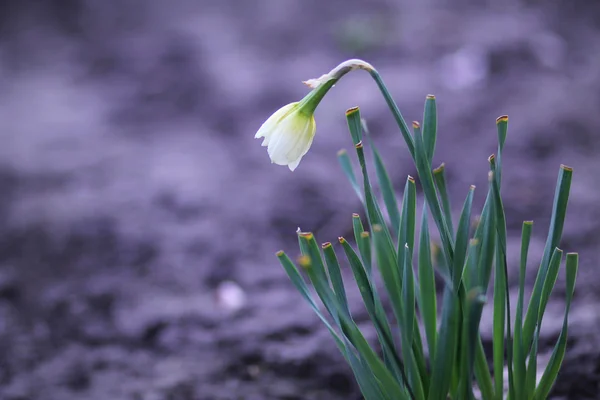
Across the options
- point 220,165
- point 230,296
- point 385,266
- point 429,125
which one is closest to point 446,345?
point 385,266

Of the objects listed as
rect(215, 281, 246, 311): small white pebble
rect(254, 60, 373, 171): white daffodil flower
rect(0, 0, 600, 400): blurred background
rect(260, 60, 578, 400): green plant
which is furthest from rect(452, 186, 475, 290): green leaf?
rect(215, 281, 246, 311): small white pebble

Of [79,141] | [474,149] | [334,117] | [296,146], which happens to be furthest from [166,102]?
[296,146]

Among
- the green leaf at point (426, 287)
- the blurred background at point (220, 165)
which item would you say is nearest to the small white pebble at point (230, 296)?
the blurred background at point (220, 165)

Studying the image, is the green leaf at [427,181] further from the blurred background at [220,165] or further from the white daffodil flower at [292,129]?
the blurred background at [220,165]

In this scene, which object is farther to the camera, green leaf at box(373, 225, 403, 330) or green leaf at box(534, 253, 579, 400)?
green leaf at box(534, 253, 579, 400)

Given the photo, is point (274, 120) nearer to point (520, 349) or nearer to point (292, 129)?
point (292, 129)

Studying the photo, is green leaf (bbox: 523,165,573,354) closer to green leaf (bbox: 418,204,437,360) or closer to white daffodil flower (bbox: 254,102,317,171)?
green leaf (bbox: 418,204,437,360)

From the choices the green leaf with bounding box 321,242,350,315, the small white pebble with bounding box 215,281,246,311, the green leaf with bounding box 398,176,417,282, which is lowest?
the green leaf with bounding box 321,242,350,315
